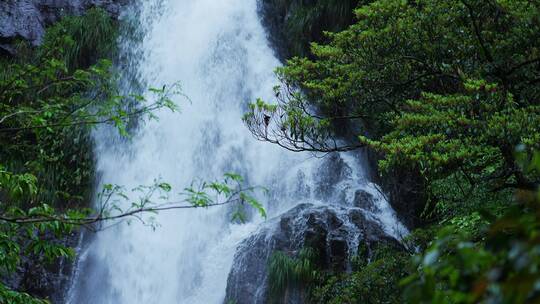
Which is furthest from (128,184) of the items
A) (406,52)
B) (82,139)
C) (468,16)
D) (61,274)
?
(468,16)

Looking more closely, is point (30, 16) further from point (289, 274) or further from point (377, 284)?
point (377, 284)

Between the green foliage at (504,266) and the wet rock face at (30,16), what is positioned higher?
the wet rock face at (30,16)

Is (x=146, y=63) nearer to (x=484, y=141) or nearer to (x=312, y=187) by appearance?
(x=312, y=187)

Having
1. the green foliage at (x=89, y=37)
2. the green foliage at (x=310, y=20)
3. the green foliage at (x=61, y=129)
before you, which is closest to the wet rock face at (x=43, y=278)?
the green foliage at (x=61, y=129)

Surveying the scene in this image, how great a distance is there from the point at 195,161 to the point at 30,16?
18.6 feet

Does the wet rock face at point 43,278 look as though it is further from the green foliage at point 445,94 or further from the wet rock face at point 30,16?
the green foliage at point 445,94

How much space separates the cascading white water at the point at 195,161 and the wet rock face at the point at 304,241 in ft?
2.11

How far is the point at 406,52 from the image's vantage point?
5.72 metres

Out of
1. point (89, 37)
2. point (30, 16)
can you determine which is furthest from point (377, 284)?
point (30, 16)

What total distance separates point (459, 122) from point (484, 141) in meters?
0.41

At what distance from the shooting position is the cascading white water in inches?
370

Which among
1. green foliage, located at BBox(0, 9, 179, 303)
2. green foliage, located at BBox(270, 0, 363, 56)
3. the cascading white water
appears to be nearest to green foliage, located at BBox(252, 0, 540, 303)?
green foliage, located at BBox(0, 9, 179, 303)

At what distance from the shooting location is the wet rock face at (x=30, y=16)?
11.7 metres

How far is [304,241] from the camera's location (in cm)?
785
